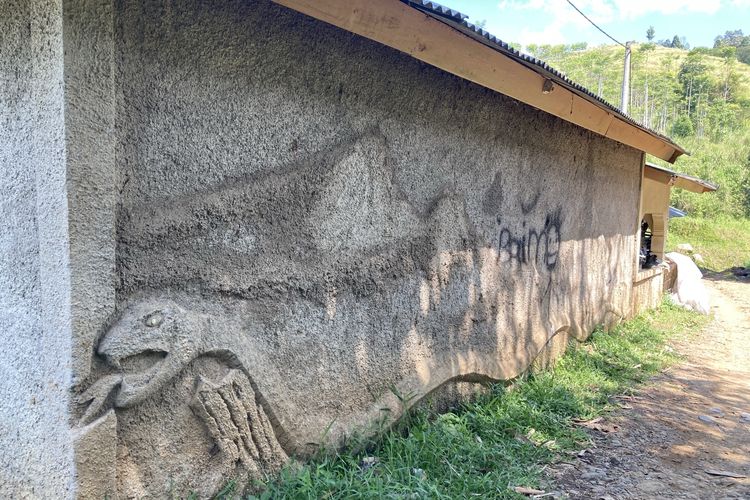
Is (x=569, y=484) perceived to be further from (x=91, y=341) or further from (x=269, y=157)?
(x=91, y=341)

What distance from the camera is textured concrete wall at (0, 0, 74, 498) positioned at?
174 centimetres

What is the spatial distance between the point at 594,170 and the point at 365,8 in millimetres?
4343

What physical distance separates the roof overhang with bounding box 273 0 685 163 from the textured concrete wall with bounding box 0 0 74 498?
841 mm

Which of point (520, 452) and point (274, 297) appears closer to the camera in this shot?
point (274, 297)

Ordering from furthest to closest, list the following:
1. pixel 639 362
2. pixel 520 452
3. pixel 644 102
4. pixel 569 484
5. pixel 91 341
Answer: pixel 644 102 < pixel 639 362 < pixel 520 452 < pixel 569 484 < pixel 91 341

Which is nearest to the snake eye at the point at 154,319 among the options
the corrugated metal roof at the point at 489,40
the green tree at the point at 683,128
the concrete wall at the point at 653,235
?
the corrugated metal roof at the point at 489,40

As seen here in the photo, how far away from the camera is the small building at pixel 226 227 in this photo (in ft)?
5.81

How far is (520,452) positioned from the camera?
3332mm

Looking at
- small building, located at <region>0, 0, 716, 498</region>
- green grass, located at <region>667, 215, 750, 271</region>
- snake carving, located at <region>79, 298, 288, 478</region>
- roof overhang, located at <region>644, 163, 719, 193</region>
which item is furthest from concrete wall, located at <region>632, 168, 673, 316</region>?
green grass, located at <region>667, 215, 750, 271</region>

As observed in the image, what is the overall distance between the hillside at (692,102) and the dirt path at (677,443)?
20667mm

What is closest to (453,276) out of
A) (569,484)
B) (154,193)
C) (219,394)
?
(569,484)

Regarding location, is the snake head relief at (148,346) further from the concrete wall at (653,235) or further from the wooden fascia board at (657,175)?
the wooden fascia board at (657,175)

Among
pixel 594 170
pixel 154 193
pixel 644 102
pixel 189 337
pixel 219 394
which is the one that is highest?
pixel 644 102

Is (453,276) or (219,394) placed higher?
(453,276)
